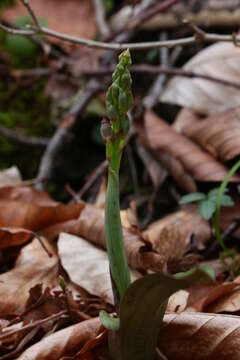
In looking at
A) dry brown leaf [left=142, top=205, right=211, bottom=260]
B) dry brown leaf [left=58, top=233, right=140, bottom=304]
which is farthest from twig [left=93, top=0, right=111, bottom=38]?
dry brown leaf [left=58, top=233, right=140, bottom=304]

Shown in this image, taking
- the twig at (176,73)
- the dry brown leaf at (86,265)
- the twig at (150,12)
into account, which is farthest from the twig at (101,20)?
the dry brown leaf at (86,265)

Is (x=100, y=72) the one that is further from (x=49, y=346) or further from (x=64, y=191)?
(x=49, y=346)

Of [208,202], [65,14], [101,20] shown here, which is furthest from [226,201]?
[65,14]

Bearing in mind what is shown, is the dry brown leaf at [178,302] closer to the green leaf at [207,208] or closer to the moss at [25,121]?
the green leaf at [207,208]

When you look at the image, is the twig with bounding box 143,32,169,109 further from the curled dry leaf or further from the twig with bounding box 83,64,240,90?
the curled dry leaf

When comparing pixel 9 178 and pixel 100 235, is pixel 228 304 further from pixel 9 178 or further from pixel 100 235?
pixel 9 178
